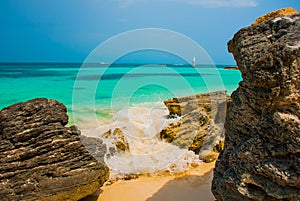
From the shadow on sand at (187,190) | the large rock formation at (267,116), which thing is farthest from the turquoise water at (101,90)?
the large rock formation at (267,116)

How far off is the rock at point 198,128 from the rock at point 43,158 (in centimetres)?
315

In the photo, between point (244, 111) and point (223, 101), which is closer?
point (244, 111)

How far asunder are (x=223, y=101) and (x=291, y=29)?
6.34 metres

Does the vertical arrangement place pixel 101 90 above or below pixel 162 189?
above

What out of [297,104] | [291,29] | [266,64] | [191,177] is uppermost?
[291,29]

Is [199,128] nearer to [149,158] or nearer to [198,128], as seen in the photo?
[198,128]

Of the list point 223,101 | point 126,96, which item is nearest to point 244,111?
point 223,101

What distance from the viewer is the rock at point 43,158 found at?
4.21 metres

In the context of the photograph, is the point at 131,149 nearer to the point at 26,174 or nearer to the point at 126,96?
the point at 26,174

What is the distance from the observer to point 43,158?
4.46m

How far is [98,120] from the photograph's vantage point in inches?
534

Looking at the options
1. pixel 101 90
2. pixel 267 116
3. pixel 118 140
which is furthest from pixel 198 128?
pixel 101 90

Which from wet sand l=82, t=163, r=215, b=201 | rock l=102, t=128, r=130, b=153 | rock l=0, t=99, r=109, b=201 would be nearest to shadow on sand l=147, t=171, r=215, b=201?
wet sand l=82, t=163, r=215, b=201

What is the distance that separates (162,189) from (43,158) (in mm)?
2421
